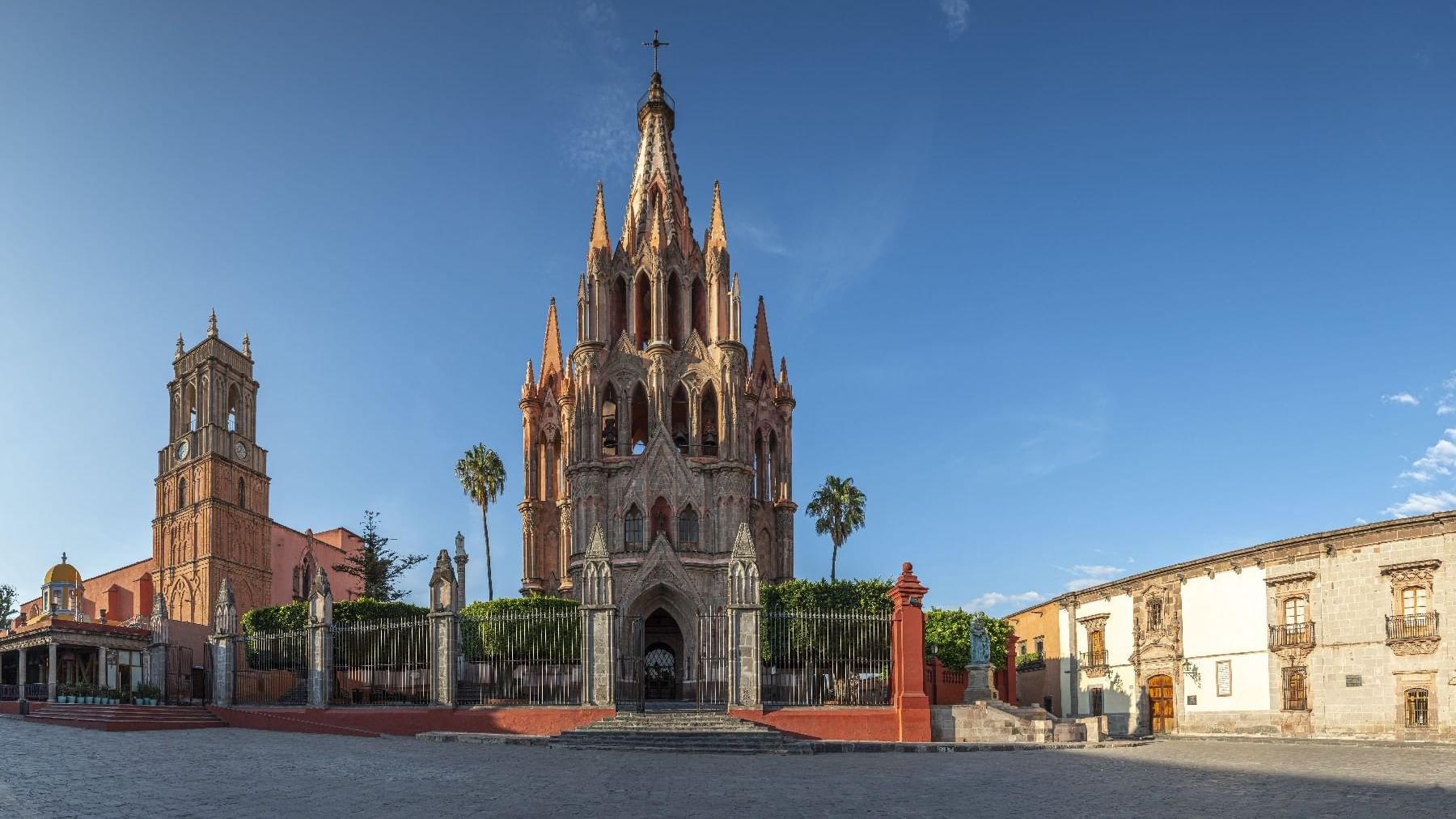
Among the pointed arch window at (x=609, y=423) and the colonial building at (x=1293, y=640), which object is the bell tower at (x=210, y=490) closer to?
the pointed arch window at (x=609, y=423)

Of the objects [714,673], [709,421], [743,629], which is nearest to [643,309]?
[709,421]

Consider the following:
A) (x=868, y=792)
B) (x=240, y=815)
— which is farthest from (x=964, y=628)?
(x=240, y=815)

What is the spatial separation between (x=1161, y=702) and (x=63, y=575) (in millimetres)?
49873

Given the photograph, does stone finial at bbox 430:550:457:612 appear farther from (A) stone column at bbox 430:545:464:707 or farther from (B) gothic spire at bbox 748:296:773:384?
(B) gothic spire at bbox 748:296:773:384

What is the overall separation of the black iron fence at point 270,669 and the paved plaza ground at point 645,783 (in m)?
6.61

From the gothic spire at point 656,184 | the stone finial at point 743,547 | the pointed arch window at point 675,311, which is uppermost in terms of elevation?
the gothic spire at point 656,184

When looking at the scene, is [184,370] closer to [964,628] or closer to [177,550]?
[177,550]

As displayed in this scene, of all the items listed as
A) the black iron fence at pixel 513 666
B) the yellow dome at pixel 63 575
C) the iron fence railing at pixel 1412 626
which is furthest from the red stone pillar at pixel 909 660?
the yellow dome at pixel 63 575

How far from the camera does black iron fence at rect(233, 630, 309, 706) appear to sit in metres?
30.4

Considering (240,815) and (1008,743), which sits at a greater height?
(240,815)

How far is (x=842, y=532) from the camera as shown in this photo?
5775 cm

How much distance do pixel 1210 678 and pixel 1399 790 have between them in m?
28.8

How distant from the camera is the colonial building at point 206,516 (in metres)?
56.5

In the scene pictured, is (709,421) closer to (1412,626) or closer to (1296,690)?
(1296,690)
